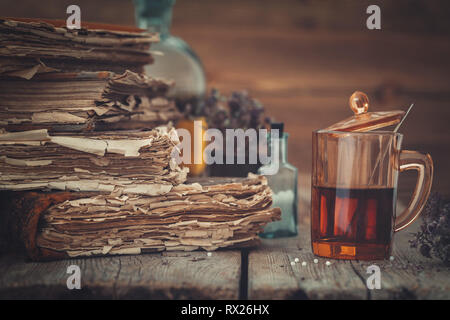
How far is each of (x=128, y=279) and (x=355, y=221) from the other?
1.24 ft

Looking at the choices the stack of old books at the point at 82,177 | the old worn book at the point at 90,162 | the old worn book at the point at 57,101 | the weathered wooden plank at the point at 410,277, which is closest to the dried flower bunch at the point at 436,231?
the weathered wooden plank at the point at 410,277

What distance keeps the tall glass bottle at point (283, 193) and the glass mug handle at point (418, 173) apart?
27 cm

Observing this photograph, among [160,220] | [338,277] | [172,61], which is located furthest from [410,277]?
[172,61]

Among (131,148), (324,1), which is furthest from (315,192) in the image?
(324,1)

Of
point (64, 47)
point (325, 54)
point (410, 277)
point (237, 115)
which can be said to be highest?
point (325, 54)

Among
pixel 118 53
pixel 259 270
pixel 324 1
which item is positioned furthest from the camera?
pixel 324 1

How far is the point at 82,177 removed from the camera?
0.88 m

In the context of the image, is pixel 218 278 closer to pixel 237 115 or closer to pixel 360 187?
pixel 360 187

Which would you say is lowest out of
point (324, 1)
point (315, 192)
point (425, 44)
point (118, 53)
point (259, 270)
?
point (259, 270)

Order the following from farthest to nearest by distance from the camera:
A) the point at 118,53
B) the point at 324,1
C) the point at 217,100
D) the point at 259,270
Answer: the point at 324,1 < the point at 217,100 < the point at 118,53 < the point at 259,270

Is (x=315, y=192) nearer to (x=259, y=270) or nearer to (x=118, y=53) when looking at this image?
(x=259, y=270)

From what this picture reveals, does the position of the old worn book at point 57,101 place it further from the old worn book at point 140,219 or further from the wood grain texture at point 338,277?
the wood grain texture at point 338,277

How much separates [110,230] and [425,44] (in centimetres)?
186

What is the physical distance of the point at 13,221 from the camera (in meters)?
0.87
